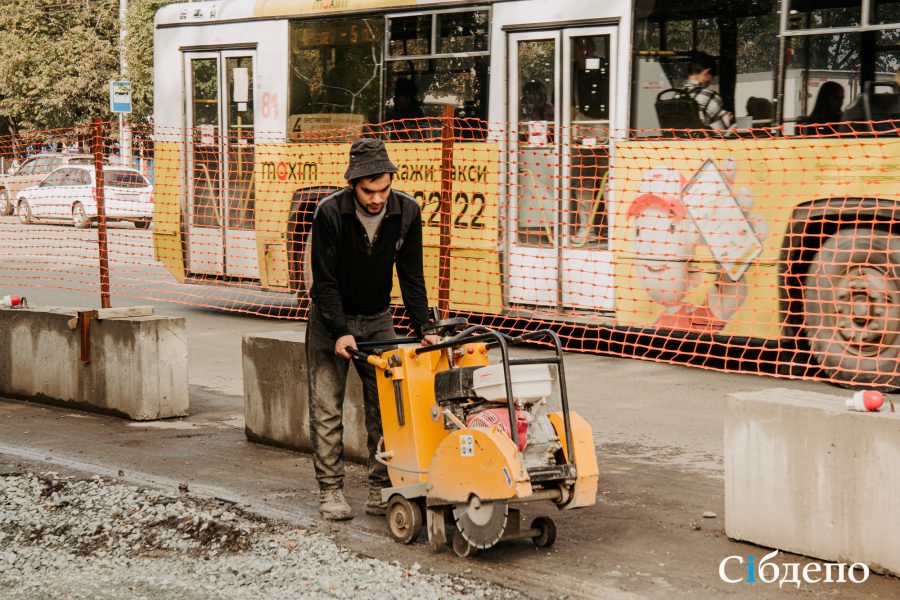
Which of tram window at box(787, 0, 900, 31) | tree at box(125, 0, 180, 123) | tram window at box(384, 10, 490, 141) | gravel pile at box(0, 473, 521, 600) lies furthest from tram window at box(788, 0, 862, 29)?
tree at box(125, 0, 180, 123)

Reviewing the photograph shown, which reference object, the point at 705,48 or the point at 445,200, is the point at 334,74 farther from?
the point at 445,200

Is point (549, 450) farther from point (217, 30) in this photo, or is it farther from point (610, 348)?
point (217, 30)

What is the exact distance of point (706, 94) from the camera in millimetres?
10656

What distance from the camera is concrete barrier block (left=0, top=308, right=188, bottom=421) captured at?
9.14 metres

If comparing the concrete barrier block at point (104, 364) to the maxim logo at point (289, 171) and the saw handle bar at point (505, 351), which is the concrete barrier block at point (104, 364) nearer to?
the saw handle bar at point (505, 351)

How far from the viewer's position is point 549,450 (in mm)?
5586

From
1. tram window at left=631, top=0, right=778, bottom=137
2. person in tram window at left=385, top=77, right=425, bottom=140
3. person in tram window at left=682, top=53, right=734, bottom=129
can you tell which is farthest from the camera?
person in tram window at left=385, top=77, right=425, bottom=140

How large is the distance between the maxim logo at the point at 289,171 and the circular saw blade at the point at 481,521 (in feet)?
27.3

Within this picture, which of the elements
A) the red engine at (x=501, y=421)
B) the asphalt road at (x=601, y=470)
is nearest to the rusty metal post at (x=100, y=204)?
the asphalt road at (x=601, y=470)

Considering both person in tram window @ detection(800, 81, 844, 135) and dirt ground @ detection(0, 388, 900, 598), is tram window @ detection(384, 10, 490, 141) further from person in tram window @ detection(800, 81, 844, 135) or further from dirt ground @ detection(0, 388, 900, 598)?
dirt ground @ detection(0, 388, 900, 598)

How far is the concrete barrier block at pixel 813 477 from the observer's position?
5391 mm

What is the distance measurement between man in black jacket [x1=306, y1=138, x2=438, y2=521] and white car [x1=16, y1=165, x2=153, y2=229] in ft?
30.3

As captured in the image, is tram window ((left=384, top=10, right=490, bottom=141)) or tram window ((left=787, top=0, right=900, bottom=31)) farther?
tram window ((left=384, top=10, right=490, bottom=141))

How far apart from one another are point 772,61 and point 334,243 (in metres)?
5.23
